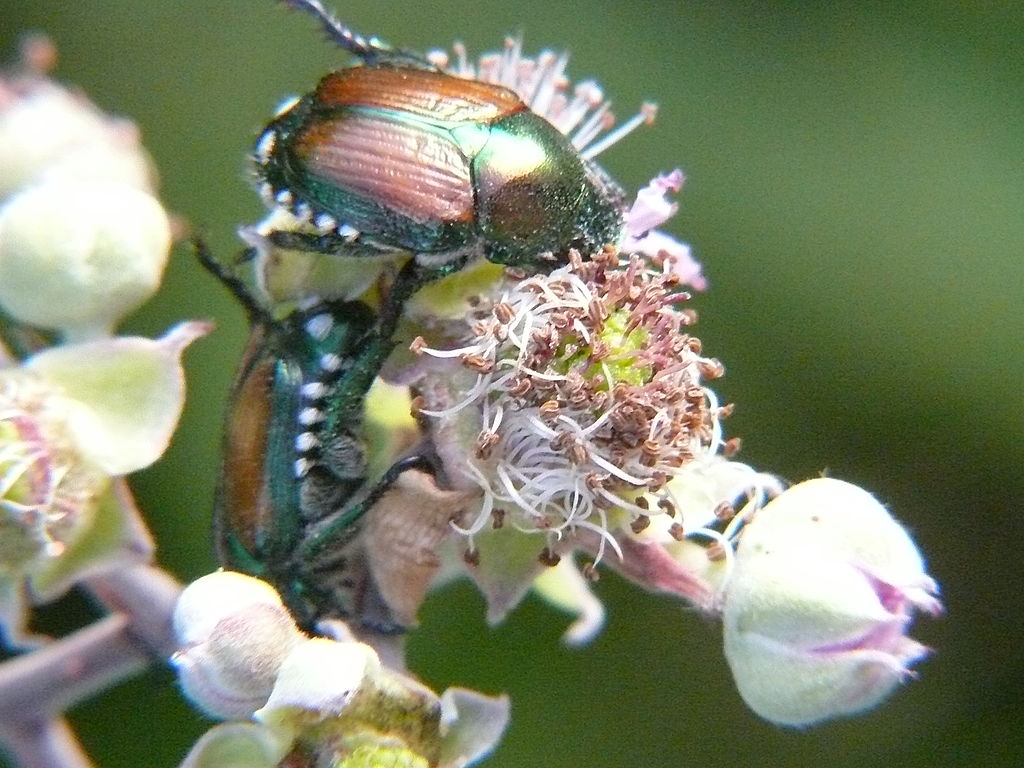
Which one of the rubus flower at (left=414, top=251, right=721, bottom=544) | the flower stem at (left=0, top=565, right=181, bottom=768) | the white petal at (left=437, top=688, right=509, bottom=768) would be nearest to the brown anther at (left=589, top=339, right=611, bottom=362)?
the rubus flower at (left=414, top=251, right=721, bottom=544)

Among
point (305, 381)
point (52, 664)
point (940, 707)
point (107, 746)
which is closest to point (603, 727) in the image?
point (940, 707)

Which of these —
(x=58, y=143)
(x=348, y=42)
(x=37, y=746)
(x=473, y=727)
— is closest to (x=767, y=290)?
(x=348, y=42)

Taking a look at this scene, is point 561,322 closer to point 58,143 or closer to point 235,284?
point 235,284

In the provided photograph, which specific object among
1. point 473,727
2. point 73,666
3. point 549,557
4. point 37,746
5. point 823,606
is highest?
point 823,606

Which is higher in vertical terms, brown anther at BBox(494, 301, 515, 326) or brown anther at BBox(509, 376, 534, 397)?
brown anther at BBox(494, 301, 515, 326)

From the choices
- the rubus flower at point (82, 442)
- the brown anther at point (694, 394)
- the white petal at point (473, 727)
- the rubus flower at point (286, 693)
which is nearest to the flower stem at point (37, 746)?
the rubus flower at point (82, 442)

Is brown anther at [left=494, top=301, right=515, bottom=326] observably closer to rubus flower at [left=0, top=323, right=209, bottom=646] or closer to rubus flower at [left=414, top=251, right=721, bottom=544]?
rubus flower at [left=414, top=251, right=721, bottom=544]

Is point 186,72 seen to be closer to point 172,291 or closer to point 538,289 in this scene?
point 172,291

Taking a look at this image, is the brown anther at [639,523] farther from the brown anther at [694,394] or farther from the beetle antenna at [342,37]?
the beetle antenna at [342,37]
